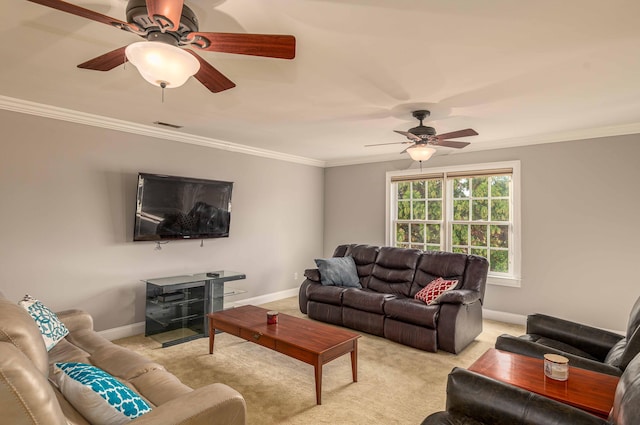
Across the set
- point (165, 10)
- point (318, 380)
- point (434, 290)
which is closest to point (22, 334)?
point (165, 10)

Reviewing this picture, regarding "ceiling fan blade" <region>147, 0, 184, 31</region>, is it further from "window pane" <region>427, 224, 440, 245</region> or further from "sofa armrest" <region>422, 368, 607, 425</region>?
"window pane" <region>427, 224, 440, 245</region>

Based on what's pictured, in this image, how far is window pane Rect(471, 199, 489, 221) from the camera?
204 inches

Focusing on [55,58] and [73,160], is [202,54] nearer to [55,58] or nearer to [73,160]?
[55,58]

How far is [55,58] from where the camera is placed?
8.13ft

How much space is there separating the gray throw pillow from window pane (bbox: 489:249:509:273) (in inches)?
77.6

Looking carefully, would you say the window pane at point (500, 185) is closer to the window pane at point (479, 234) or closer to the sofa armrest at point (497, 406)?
the window pane at point (479, 234)

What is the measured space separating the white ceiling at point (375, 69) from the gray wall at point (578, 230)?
0.33m

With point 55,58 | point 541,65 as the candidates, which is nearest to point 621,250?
point 541,65

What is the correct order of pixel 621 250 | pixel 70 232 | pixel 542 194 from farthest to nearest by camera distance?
pixel 542 194, pixel 621 250, pixel 70 232

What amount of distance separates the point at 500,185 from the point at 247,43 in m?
4.51

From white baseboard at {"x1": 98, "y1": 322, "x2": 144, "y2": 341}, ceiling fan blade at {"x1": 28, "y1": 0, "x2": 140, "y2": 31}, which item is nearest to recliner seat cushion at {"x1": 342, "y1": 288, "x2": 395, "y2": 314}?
white baseboard at {"x1": 98, "y1": 322, "x2": 144, "y2": 341}

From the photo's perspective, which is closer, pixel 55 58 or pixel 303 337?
pixel 55 58

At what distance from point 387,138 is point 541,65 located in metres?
2.48

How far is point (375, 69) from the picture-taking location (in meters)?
2.59
